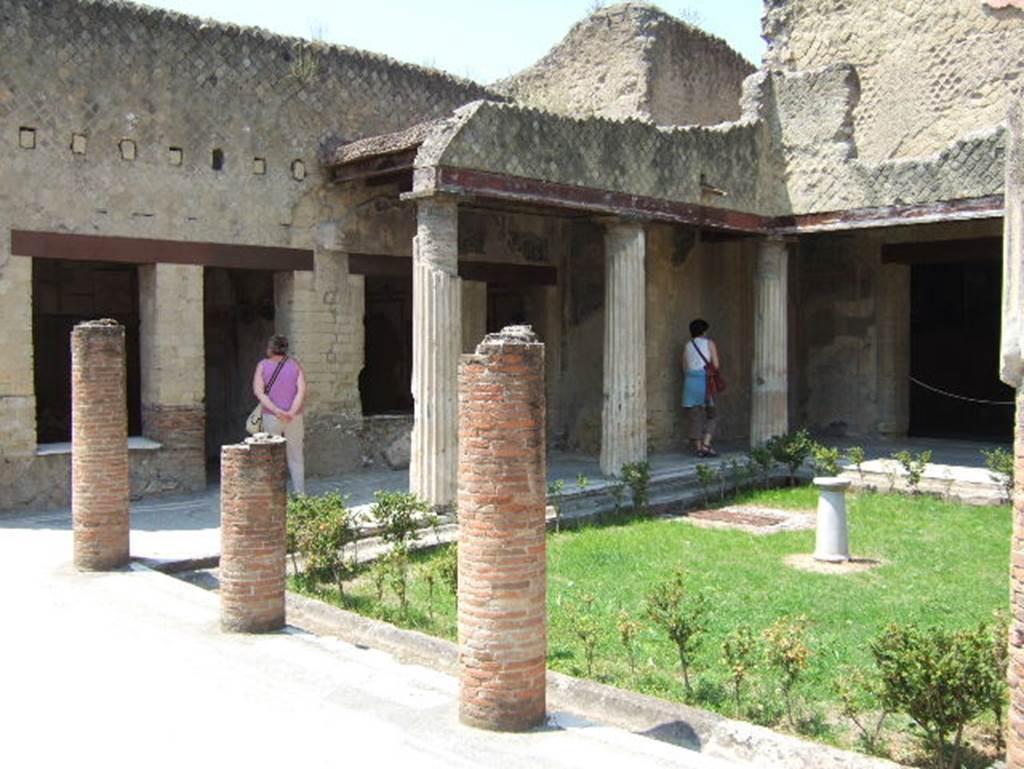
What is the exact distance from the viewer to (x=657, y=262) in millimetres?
13141

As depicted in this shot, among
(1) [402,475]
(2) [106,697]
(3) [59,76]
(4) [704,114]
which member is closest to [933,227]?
(4) [704,114]

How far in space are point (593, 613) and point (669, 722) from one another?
1.88 meters

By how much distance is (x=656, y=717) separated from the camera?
4.93 m

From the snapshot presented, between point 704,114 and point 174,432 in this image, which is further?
point 704,114

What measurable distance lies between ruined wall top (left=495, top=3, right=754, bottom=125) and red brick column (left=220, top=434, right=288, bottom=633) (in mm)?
9159

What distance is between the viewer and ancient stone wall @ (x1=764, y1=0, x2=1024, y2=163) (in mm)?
11422

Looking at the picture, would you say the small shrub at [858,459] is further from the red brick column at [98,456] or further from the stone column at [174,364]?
the red brick column at [98,456]

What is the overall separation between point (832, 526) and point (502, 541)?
4403 millimetres

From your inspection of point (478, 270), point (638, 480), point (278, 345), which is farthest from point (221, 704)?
point (478, 270)

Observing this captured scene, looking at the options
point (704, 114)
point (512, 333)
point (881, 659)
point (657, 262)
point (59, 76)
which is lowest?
point (881, 659)

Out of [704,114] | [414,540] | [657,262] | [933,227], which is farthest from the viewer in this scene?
[704,114]

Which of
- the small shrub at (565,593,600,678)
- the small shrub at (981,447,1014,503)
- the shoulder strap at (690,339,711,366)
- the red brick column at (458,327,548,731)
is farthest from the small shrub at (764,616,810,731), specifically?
the shoulder strap at (690,339,711,366)

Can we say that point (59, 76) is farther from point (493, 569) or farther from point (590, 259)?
point (493, 569)

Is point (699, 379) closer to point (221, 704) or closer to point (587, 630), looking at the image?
point (587, 630)
